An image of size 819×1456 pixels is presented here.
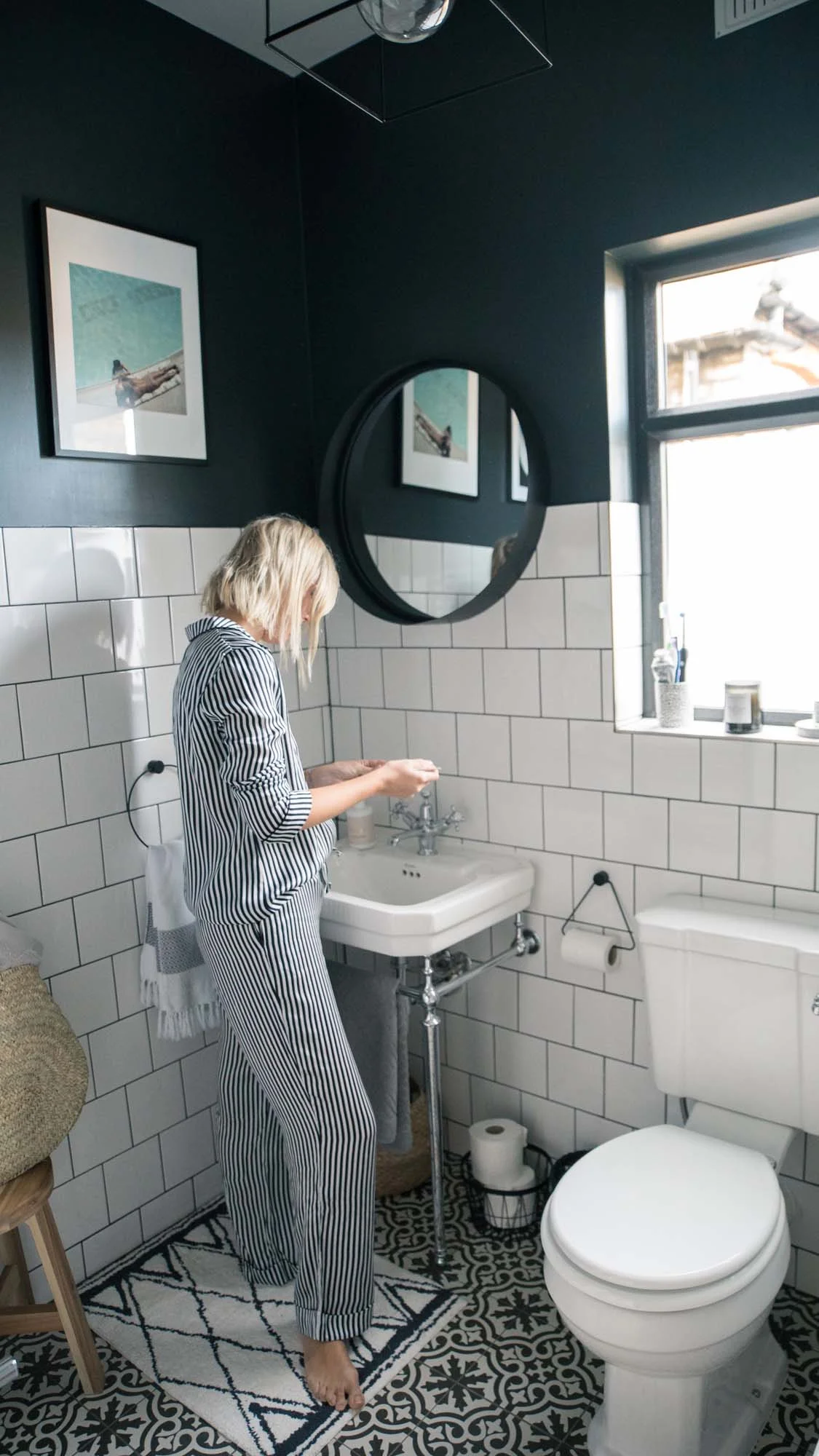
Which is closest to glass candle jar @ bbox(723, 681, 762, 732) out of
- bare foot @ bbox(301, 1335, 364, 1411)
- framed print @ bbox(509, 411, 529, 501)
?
framed print @ bbox(509, 411, 529, 501)

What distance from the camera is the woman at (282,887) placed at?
5.94ft

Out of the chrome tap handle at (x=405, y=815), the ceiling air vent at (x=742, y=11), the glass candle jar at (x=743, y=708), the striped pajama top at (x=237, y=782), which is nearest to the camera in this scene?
the striped pajama top at (x=237, y=782)

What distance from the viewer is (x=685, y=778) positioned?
7.22 ft

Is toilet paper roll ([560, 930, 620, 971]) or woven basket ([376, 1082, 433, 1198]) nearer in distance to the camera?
toilet paper roll ([560, 930, 620, 971])

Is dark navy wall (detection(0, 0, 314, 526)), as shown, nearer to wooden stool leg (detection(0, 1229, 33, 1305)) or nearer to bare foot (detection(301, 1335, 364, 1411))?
wooden stool leg (detection(0, 1229, 33, 1305))

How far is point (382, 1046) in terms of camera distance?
2365 mm

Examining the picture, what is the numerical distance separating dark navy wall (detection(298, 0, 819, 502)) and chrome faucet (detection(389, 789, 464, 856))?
795 mm

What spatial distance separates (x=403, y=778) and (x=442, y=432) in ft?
3.13

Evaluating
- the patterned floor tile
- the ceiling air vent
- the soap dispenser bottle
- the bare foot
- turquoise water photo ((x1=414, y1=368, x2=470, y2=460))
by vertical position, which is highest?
the ceiling air vent

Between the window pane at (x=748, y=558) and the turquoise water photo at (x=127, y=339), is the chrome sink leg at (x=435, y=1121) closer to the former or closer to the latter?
the window pane at (x=748, y=558)

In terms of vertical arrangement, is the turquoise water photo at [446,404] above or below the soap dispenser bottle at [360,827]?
above

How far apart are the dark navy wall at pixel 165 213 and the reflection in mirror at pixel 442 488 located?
24 centimetres

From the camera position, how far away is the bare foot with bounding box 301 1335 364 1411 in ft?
6.37

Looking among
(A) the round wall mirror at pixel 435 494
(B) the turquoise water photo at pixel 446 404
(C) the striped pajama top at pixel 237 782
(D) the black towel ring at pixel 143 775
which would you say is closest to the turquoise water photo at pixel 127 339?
(A) the round wall mirror at pixel 435 494
